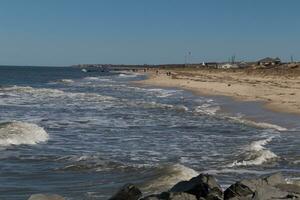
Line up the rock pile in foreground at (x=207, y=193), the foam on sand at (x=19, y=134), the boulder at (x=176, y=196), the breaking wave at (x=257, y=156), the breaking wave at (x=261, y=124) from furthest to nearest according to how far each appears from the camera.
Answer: the breaking wave at (x=261, y=124), the foam on sand at (x=19, y=134), the breaking wave at (x=257, y=156), the rock pile in foreground at (x=207, y=193), the boulder at (x=176, y=196)

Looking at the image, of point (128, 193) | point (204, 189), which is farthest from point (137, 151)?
point (204, 189)

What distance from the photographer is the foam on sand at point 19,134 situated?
56.8ft

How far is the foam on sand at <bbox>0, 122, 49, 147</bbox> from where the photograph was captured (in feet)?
56.8

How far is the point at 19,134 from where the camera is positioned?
18.5m

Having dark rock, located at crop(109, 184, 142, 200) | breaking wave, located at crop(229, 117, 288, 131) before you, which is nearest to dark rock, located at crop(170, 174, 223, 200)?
dark rock, located at crop(109, 184, 142, 200)

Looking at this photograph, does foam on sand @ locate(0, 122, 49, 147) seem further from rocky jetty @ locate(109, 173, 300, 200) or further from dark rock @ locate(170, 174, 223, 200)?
dark rock @ locate(170, 174, 223, 200)

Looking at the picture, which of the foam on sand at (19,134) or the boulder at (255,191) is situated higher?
the boulder at (255,191)

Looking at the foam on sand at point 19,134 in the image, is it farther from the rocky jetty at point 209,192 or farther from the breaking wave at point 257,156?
the rocky jetty at point 209,192

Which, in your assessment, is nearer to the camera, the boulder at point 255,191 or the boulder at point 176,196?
the boulder at point 176,196

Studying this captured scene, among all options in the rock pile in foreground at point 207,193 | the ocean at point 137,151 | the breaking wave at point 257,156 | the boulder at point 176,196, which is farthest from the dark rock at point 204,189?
the breaking wave at point 257,156

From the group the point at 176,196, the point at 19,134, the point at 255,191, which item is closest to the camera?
the point at 176,196

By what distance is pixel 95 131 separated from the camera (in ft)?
67.8

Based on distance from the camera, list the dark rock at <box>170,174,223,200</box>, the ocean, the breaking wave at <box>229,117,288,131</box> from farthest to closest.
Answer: the breaking wave at <box>229,117,288,131</box>, the ocean, the dark rock at <box>170,174,223,200</box>

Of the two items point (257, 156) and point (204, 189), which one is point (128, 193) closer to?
point (204, 189)
